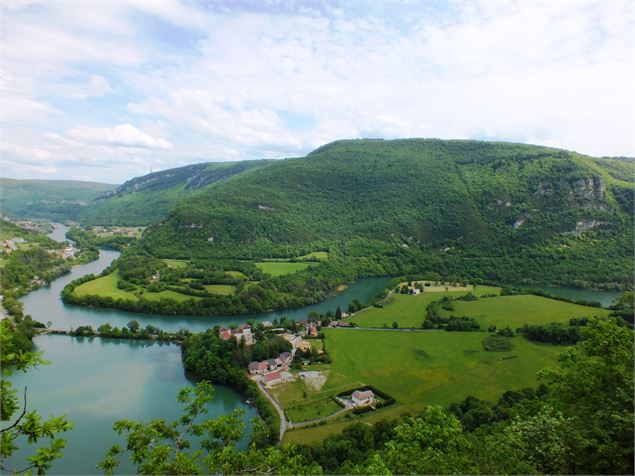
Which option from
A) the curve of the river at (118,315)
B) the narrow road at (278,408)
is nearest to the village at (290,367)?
the narrow road at (278,408)

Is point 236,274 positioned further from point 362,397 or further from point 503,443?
point 503,443

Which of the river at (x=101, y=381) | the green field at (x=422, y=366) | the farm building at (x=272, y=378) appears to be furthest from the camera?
the farm building at (x=272, y=378)

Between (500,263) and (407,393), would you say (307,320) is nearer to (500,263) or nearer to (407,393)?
(407,393)

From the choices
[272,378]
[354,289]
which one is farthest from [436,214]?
[272,378]

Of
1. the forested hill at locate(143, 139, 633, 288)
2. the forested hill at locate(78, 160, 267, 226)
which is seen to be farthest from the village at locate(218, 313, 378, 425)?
the forested hill at locate(78, 160, 267, 226)

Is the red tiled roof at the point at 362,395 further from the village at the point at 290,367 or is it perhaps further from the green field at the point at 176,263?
the green field at the point at 176,263
